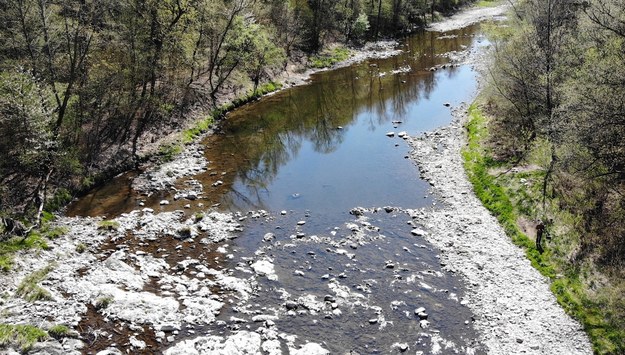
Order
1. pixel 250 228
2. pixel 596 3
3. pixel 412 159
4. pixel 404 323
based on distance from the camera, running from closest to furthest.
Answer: pixel 404 323 → pixel 250 228 → pixel 596 3 → pixel 412 159

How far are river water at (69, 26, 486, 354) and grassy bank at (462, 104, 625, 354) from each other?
16.4ft

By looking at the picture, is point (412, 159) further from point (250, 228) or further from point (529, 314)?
point (529, 314)

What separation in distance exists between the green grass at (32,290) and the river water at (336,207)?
7.85 metres

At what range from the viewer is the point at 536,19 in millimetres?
36688

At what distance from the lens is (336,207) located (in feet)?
109

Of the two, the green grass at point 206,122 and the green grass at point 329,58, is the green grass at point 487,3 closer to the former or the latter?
the green grass at point 329,58

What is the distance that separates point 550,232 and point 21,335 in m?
28.2

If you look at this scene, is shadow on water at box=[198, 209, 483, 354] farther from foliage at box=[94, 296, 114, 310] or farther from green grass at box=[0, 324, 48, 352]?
green grass at box=[0, 324, 48, 352]

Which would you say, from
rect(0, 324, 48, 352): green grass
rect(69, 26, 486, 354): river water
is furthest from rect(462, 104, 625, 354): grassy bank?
rect(0, 324, 48, 352): green grass

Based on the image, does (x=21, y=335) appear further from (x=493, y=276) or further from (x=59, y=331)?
(x=493, y=276)

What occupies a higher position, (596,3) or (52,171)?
(596,3)

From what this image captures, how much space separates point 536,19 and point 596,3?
15.1ft

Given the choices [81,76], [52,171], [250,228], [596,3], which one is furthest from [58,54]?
[596,3]

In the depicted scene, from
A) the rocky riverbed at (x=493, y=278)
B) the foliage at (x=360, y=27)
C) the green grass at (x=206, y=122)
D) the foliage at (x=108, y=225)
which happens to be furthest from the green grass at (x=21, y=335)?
the foliage at (x=360, y=27)
